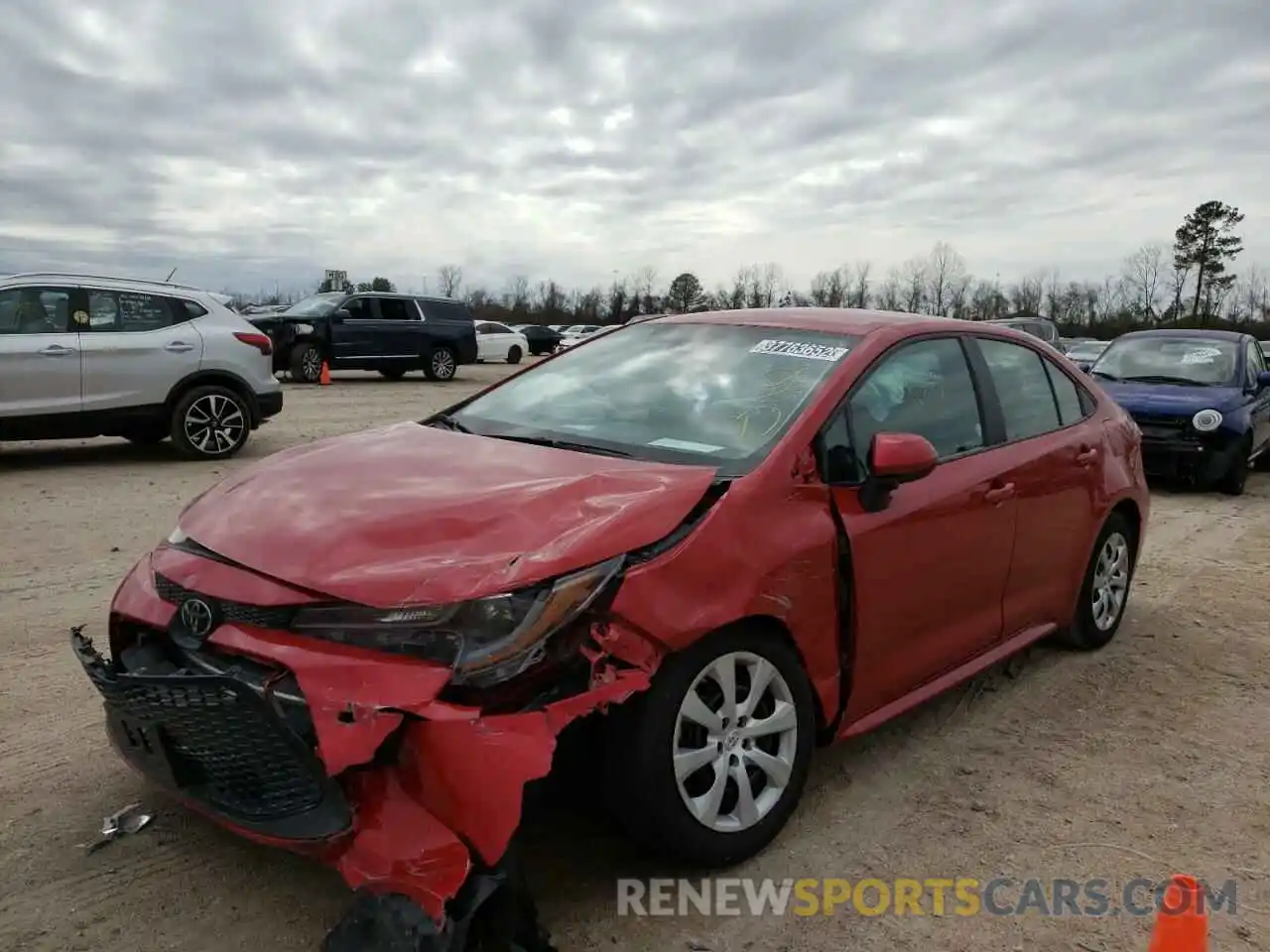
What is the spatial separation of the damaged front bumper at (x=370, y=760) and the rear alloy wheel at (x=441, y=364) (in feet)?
64.7

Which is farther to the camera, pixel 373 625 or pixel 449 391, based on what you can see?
pixel 449 391

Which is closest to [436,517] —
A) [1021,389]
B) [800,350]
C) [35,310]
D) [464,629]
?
[464,629]

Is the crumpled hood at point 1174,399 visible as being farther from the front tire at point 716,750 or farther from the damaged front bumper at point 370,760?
the damaged front bumper at point 370,760

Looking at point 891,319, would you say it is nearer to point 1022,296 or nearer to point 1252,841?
point 1252,841

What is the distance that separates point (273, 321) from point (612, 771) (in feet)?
62.8

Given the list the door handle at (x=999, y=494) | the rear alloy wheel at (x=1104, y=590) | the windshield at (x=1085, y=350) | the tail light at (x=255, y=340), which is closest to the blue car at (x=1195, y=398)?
the rear alloy wheel at (x=1104, y=590)

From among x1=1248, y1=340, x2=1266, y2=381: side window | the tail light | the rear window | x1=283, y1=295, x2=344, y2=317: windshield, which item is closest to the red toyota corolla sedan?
the tail light

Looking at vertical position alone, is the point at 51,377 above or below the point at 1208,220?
below

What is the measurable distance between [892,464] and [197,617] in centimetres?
206

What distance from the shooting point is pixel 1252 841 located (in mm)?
3188

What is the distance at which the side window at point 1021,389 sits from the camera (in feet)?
13.9

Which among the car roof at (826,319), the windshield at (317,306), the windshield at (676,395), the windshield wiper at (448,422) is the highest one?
the windshield at (317,306)

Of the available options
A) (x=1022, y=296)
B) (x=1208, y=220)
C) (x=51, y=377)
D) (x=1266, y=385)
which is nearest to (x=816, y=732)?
(x=51, y=377)

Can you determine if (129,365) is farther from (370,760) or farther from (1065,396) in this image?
(370,760)
